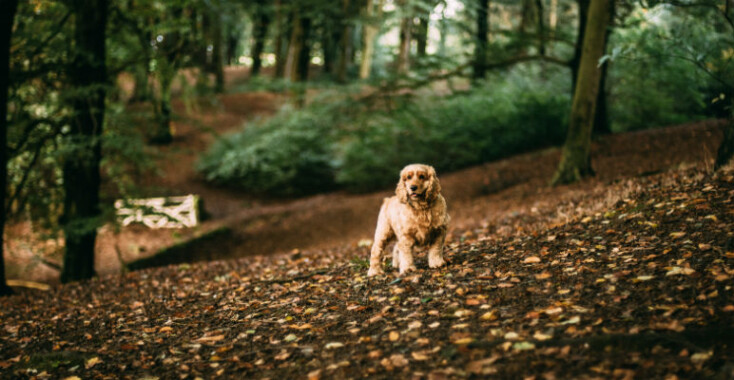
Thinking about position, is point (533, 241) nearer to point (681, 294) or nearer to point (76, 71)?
point (681, 294)

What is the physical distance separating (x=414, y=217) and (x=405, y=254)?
523 mm

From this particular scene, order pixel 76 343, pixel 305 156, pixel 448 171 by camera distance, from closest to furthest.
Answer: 1. pixel 76 343
2. pixel 448 171
3. pixel 305 156

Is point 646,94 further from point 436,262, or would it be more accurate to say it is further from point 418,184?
point 418,184

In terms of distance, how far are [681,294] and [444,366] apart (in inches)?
74.9

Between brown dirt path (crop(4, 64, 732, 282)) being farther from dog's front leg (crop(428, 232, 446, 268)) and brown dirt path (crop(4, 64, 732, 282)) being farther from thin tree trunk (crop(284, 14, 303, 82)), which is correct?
thin tree trunk (crop(284, 14, 303, 82))

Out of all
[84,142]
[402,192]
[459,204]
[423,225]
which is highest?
[84,142]

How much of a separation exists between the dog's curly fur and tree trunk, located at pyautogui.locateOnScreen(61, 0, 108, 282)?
5757mm

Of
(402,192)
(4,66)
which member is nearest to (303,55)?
(4,66)

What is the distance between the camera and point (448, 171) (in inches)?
651

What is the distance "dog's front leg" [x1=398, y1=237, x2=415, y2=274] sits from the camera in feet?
17.7

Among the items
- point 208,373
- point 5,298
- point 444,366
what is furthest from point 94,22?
point 444,366

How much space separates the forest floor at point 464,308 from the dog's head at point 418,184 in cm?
85

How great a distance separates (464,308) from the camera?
14.6 feet

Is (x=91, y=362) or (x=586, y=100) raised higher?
(x=586, y=100)
